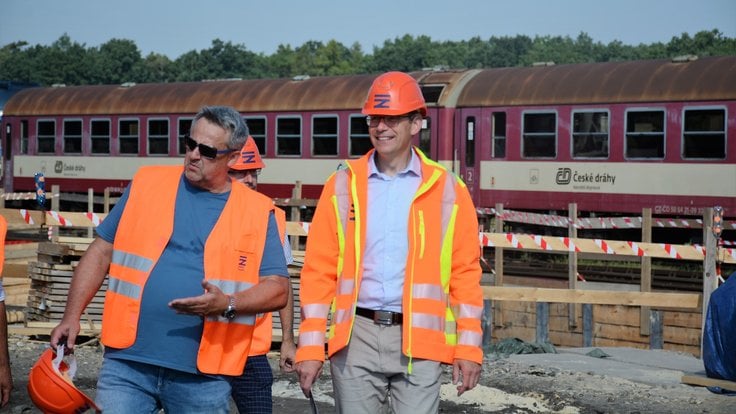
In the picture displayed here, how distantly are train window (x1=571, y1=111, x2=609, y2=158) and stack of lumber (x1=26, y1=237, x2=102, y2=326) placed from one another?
12463 millimetres

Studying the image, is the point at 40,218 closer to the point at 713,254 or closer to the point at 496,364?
the point at 496,364

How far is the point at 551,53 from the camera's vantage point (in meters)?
125

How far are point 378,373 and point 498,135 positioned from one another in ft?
62.2

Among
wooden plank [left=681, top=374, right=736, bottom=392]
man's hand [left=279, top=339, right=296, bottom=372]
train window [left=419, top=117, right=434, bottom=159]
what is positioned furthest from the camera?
train window [left=419, top=117, right=434, bottom=159]

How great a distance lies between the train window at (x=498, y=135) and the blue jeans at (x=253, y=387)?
60.3 feet

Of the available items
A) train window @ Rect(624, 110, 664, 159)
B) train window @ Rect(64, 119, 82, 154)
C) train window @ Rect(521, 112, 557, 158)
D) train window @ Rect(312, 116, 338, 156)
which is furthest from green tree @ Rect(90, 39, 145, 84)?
train window @ Rect(624, 110, 664, 159)

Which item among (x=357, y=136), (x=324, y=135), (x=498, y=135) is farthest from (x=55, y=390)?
(x=324, y=135)

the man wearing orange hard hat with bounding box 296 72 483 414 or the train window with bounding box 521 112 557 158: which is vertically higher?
the train window with bounding box 521 112 557 158

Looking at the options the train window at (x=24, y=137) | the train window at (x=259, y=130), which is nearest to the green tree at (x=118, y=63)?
the train window at (x=24, y=137)

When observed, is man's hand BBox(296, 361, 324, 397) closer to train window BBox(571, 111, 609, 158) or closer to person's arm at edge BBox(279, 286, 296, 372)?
person's arm at edge BBox(279, 286, 296, 372)

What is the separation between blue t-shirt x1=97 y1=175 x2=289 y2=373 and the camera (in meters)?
4.39

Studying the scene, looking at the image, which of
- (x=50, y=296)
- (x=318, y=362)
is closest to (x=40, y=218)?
(x=50, y=296)

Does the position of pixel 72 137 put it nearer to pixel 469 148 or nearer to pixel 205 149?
pixel 469 148

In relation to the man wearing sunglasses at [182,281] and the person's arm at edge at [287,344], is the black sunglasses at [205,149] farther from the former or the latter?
the person's arm at edge at [287,344]
